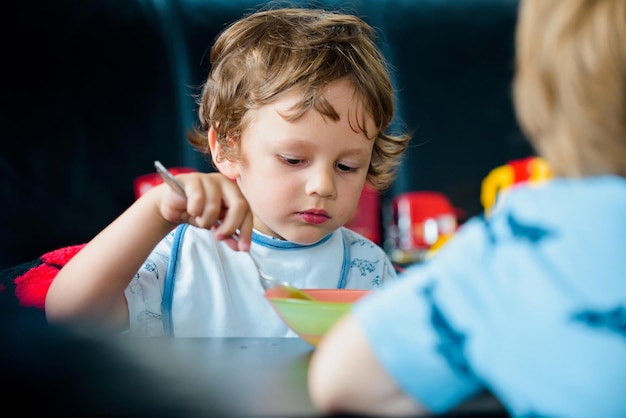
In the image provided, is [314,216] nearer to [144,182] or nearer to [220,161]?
[220,161]

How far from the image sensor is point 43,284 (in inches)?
43.9

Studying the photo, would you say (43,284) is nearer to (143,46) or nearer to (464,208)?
(143,46)

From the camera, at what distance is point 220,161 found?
47.8 inches

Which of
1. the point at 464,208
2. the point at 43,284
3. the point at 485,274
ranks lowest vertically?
the point at 464,208

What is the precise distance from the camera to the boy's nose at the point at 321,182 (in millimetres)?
1016

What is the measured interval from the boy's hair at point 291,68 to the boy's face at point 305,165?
2 cm

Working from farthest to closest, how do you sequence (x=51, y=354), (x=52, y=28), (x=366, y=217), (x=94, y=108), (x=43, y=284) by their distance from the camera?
(x=366, y=217)
(x=94, y=108)
(x=52, y=28)
(x=43, y=284)
(x=51, y=354)

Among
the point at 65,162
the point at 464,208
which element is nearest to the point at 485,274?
the point at 65,162

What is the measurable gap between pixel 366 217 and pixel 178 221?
295 cm

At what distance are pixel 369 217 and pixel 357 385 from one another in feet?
10.6

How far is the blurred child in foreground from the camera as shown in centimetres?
46

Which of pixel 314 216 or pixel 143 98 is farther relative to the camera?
pixel 143 98

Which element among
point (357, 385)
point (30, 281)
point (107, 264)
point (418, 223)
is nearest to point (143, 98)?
point (418, 223)

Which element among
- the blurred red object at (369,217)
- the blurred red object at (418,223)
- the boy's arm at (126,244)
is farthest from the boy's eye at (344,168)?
the blurred red object at (418,223)
